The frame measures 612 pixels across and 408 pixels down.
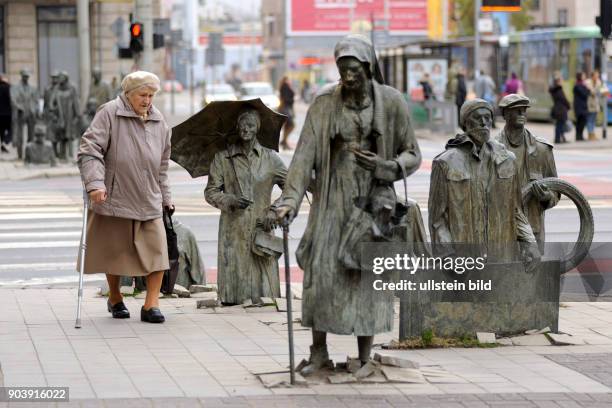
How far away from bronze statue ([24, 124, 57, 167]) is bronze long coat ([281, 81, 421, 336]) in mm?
22143

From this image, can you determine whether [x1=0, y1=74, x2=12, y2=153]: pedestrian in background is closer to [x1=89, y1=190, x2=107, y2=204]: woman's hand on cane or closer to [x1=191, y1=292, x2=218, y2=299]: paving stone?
[x1=191, y1=292, x2=218, y2=299]: paving stone

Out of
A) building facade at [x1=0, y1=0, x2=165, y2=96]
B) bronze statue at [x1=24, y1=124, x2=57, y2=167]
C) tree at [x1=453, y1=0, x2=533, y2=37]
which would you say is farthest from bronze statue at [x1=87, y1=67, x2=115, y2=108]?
tree at [x1=453, y1=0, x2=533, y2=37]

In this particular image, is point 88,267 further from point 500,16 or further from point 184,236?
point 500,16

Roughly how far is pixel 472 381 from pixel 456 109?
33.5 metres

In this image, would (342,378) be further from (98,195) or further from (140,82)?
(140,82)

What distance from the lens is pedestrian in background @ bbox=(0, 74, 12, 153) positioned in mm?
32781

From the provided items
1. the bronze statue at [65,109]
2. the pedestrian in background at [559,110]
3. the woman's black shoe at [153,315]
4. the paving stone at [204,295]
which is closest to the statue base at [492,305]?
the woman's black shoe at [153,315]

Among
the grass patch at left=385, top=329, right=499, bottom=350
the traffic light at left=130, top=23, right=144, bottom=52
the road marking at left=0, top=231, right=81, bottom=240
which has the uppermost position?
the traffic light at left=130, top=23, right=144, bottom=52

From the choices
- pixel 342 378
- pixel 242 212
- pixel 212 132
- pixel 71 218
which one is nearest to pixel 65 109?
pixel 71 218

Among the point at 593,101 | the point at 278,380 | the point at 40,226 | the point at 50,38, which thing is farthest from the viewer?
the point at 50,38

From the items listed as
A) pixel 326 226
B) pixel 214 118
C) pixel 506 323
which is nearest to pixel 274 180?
pixel 214 118

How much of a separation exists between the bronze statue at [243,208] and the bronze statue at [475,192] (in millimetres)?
1869

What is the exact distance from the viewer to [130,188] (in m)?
10.3

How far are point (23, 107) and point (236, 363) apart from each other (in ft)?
83.5
